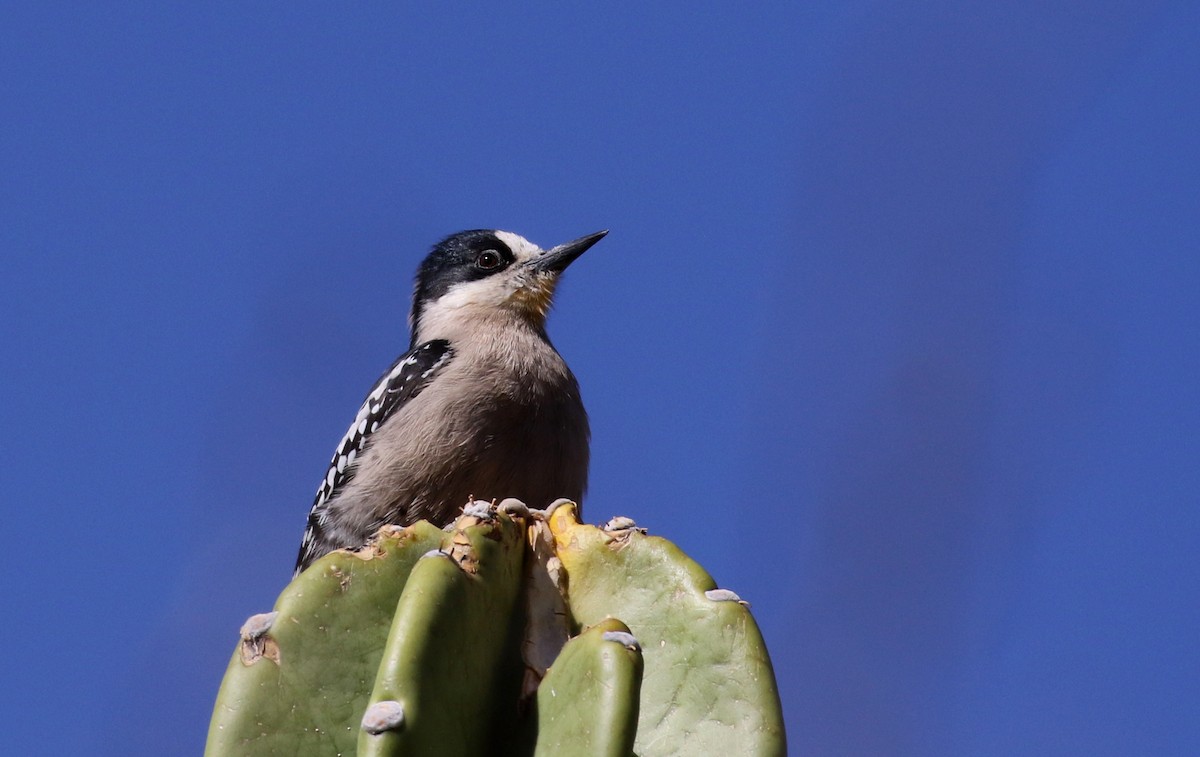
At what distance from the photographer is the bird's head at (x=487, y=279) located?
761cm

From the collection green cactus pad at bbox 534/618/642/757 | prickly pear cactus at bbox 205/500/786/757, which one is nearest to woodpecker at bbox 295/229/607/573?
prickly pear cactus at bbox 205/500/786/757

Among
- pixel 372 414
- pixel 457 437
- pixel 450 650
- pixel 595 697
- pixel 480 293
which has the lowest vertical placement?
pixel 595 697

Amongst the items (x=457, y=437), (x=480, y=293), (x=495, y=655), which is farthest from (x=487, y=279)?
(x=495, y=655)

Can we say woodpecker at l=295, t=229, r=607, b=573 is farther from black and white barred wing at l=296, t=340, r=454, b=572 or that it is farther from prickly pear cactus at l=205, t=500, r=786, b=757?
prickly pear cactus at l=205, t=500, r=786, b=757

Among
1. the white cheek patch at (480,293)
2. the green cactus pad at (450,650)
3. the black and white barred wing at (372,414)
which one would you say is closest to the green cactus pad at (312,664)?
the green cactus pad at (450,650)

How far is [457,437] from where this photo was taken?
6168 millimetres

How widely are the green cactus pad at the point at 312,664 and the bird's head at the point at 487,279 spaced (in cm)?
404

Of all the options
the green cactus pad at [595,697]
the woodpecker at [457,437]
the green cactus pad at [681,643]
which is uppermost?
the woodpecker at [457,437]

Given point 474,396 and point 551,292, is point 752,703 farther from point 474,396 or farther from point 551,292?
point 551,292

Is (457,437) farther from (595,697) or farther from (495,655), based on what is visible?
(595,697)

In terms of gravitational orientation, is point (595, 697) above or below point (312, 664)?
below

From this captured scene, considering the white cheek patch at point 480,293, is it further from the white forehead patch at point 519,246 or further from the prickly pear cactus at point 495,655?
the prickly pear cactus at point 495,655

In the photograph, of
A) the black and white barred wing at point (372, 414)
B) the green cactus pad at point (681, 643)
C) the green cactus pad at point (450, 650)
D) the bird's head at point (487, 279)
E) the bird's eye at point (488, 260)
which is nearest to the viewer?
the green cactus pad at point (450, 650)

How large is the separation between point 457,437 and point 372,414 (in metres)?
0.86
